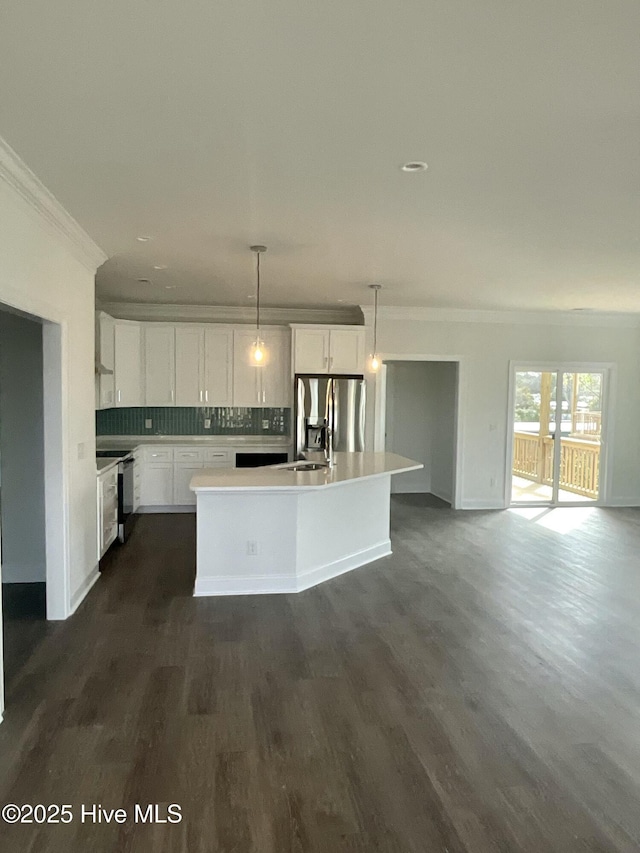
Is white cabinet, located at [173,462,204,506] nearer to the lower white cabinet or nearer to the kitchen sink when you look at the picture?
the lower white cabinet

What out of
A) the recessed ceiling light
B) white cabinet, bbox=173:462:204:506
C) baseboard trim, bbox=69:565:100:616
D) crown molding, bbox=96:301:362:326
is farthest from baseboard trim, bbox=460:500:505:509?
the recessed ceiling light

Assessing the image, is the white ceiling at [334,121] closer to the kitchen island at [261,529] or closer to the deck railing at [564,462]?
the kitchen island at [261,529]

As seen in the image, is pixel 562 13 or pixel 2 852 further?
pixel 2 852

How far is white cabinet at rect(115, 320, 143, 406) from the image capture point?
7.15 m

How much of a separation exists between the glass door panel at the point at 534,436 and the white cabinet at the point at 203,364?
3974 mm

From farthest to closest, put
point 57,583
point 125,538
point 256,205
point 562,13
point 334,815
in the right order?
point 125,538 < point 57,583 < point 256,205 < point 334,815 < point 562,13

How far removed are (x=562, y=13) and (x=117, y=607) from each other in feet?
13.8

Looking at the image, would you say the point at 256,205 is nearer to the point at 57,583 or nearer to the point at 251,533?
the point at 251,533

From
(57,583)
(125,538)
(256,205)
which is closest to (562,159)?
(256,205)

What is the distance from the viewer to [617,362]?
834cm

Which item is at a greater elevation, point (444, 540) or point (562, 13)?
point (562, 13)

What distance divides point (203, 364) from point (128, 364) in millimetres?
933

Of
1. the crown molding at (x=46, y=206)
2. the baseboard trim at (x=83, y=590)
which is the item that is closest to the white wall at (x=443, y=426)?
the baseboard trim at (x=83, y=590)

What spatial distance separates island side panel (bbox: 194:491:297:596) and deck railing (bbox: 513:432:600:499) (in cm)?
468
